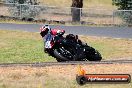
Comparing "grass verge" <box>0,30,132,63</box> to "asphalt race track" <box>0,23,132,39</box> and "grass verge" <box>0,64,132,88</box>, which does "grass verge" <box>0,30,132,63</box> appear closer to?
"asphalt race track" <box>0,23,132,39</box>

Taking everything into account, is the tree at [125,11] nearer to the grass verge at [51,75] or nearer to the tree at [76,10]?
the tree at [76,10]

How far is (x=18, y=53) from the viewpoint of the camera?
22.9 m

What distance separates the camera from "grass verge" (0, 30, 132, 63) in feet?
70.2

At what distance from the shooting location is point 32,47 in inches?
992

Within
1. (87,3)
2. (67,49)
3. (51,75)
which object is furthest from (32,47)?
(87,3)

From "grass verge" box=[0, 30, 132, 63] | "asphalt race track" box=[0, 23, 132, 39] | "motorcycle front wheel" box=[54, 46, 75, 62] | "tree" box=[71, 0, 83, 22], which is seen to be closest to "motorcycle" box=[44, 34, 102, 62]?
"motorcycle front wheel" box=[54, 46, 75, 62]

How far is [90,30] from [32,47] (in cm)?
800

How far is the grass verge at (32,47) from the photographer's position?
2140cm

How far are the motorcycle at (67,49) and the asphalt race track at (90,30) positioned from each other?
12.9 metres

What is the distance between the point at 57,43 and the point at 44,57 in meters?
4.92

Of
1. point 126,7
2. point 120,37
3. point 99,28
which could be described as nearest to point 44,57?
point 120,37

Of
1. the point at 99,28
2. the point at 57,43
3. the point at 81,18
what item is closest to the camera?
the point at 57,43

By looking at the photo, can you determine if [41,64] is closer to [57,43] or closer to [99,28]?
[57,43]

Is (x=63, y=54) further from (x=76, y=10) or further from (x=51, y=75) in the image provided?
(x=76, y=10)
